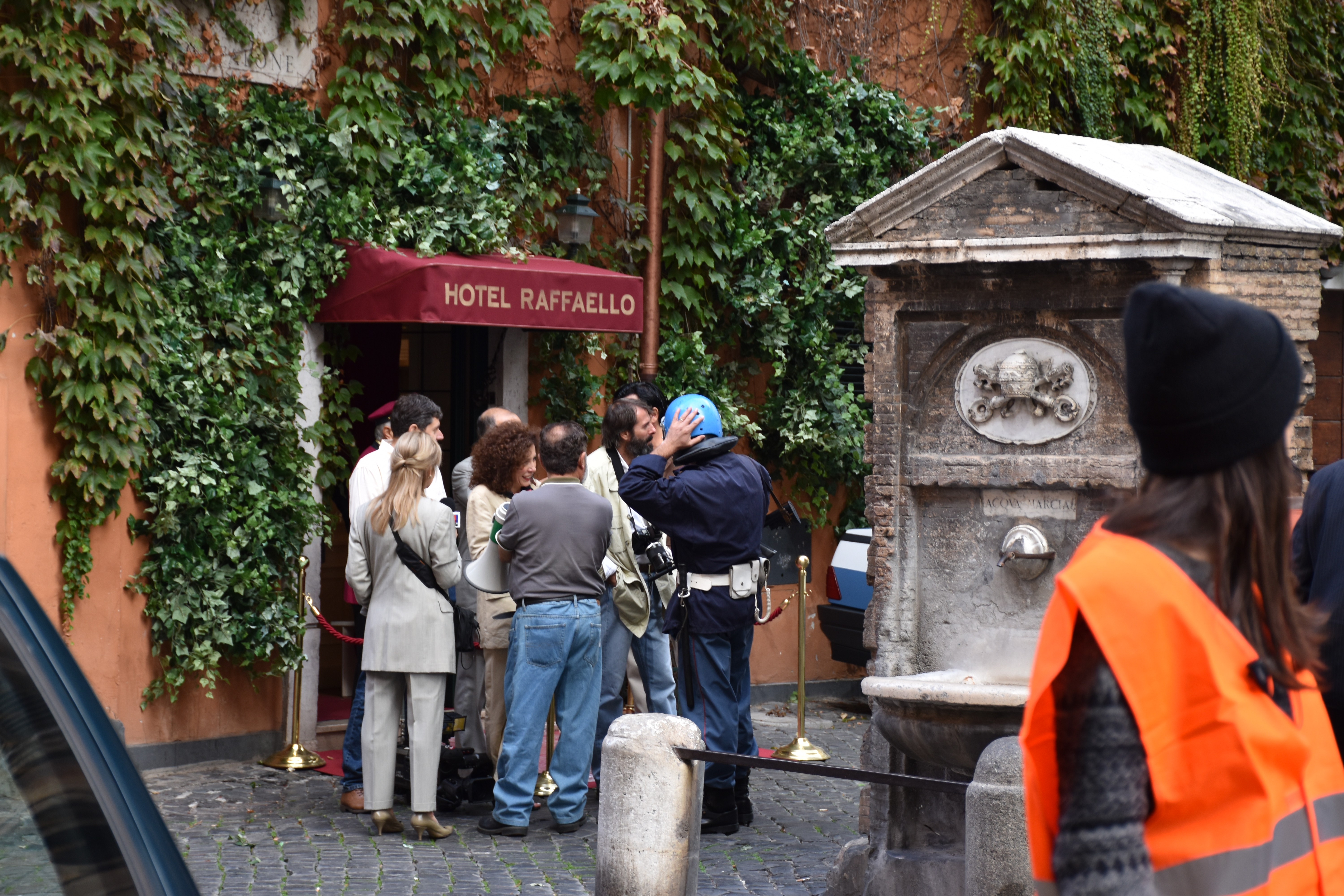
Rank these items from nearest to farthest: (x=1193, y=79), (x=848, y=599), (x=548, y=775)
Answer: (x=548, y=775) → (x=848, y=599) → (x=1193, y=79)

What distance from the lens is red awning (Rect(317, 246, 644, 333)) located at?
8922 mm

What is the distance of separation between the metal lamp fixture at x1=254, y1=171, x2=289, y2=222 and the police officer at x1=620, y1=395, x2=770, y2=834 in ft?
9.61

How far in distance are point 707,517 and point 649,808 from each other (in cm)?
227

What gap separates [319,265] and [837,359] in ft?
13.4

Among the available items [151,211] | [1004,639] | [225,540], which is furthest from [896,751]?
[151,211]

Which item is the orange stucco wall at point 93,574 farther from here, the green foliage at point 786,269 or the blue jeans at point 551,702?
the green foliage at point 786,269

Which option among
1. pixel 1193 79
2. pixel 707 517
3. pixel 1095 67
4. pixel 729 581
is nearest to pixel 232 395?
pixel 707 517

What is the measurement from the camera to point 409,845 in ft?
23.1

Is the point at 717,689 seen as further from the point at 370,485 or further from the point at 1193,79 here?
the point at 1193,79

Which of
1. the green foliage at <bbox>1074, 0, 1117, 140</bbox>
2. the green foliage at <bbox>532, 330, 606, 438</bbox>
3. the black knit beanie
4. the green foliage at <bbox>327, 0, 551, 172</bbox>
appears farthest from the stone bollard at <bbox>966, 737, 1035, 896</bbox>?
the green foliage at <bbox>1074, 0, 1117, 140</bbox>

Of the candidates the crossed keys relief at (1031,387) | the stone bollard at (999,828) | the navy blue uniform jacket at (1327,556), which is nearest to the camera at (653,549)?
the crossed keys relief at (1031,387)

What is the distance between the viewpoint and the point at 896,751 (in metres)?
6.22

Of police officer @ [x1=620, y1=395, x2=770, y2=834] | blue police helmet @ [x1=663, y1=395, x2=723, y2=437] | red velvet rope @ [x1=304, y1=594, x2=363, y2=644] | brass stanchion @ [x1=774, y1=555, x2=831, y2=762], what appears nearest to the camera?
police officer @ [x1=620, y1=395, x2=770, y2=834]

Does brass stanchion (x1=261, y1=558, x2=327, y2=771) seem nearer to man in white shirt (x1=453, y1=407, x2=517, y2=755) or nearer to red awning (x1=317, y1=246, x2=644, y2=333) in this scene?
man in white shirt (x1=453, y1=407, x2=517, y2=755)
